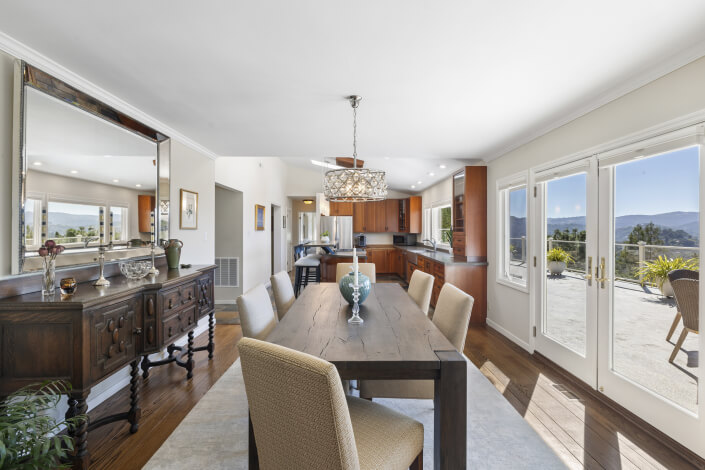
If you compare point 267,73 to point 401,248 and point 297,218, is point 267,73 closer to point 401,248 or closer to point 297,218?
point 401,248

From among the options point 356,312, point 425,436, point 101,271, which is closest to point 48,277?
point 101,271

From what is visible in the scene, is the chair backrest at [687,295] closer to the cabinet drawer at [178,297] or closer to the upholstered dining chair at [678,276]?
the upholstered dining chair at [678,276]

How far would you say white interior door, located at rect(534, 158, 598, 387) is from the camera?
8.49 ft

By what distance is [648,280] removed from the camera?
2.12 meters

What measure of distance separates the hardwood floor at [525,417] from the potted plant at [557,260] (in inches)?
35.6

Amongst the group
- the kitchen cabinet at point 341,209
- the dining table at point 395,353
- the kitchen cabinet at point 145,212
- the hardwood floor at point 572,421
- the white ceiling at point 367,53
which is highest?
the white ceiling at point 367,53

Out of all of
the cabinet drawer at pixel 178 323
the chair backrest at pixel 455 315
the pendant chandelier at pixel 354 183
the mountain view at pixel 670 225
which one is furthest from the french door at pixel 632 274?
the cabinet drawer at pixel 178 323

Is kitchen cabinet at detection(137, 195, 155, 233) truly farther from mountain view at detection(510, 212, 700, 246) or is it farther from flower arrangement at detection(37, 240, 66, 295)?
mountain view at detection(510, 212, 700, 246)

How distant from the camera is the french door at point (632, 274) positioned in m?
1.87

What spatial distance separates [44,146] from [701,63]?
3.73 metres

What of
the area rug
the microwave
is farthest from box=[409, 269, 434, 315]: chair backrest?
the microwave

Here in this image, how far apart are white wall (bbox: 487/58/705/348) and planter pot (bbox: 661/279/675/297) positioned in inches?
38.6

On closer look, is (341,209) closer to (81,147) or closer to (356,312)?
(81,147)

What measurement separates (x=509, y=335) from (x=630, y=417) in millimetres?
1662
